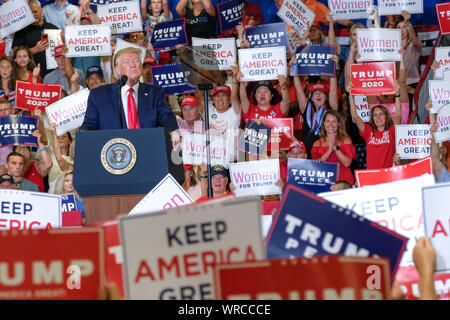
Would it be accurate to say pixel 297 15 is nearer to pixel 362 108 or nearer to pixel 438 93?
pixel 362 108

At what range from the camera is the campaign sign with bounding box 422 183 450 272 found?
2705 mm

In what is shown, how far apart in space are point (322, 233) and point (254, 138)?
537cm

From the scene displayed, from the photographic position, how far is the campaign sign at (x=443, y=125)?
23.0ft

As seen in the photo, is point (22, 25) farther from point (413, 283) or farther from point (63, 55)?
point (413, 283)

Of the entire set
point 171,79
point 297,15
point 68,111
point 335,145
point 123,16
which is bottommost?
point 335,145

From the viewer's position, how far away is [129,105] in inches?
211

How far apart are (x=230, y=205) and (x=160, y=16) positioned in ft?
23.9

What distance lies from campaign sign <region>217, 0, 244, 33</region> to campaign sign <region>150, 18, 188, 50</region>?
395 millimetres

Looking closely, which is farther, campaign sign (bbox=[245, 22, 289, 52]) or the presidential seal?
campaign sign (bbox=[245, 22, 289, 52])

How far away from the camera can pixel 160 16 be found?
9.05 meters

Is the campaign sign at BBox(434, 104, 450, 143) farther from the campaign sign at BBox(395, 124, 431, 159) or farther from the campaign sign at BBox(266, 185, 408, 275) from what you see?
the campaign sign at BBox(266, 185, 408, 275)

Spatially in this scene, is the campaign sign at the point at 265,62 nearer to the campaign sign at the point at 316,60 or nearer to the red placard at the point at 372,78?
the campaign sign at the point at 316,60

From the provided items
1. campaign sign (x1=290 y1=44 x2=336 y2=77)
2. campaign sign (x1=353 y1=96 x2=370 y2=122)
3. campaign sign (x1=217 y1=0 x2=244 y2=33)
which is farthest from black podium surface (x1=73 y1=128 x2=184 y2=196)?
campaign sign (x1=217 y1=0 x2=244 y2=33)

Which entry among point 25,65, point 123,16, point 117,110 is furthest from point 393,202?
point 25,65
